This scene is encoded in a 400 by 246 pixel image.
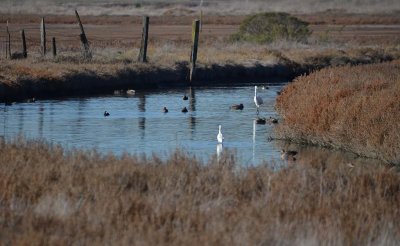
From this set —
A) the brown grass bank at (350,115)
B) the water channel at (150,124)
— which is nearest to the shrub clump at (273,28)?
the water channel at (150,124)

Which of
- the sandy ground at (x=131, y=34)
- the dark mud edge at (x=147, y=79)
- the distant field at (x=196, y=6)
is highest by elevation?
the distant field at (x=196, y=6)

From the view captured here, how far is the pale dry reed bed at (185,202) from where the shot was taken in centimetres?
1045

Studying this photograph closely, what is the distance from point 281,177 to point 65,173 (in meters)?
2.84

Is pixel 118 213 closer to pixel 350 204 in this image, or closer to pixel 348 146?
pixel 350 204

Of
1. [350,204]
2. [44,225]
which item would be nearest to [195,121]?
[350,204]

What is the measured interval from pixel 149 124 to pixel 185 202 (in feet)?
46.6

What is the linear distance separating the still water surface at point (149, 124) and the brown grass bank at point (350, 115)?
2.94 ft

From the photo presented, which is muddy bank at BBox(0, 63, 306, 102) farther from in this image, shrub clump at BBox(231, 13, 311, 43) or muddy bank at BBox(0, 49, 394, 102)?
shrub clump at BBox(231, 13, 311, 43)

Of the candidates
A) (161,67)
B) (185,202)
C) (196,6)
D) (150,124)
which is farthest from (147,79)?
(196,6)

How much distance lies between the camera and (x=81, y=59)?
37938mm

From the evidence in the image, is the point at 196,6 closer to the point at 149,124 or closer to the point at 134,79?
the point at 134,79

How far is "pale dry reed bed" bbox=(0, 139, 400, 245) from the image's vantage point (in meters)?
10.4

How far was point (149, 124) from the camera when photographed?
2598 cm

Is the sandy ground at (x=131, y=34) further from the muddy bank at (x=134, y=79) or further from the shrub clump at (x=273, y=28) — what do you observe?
the muddy bank at (x=134, y=79)
